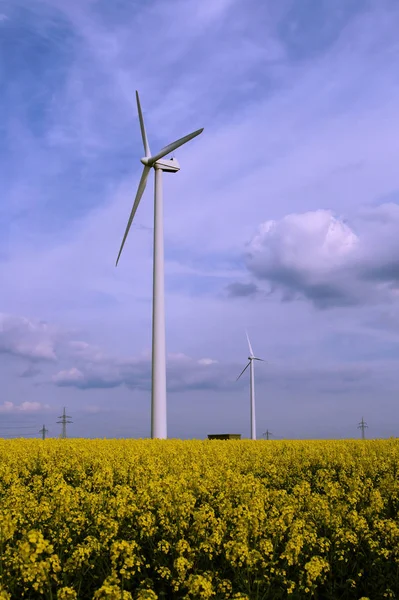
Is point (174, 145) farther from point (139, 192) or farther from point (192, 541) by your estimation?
point (192, 541)

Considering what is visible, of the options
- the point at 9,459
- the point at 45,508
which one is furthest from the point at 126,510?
the point at 9,459

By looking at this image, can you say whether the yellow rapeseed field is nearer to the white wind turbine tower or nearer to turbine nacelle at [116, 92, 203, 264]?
the white wind turbine tower

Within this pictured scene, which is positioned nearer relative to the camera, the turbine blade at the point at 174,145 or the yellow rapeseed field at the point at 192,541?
the yellow rapeseed field at the point at 192,541

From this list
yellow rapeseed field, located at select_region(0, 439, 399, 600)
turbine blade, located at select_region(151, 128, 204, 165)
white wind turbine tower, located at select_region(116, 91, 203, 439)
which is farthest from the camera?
turbine blade, located at select_region(151, 128, 204, 165)

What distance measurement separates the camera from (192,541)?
10.8 m

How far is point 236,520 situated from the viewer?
10297 millimetres

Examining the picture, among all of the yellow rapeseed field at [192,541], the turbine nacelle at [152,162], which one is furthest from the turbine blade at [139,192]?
the yellow rapeseed field at [192,541]

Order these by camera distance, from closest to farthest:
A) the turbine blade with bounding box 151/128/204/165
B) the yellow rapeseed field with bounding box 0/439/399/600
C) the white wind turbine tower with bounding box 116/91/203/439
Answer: the yellow rapeseed field with bounding box 0/439/399/600, the white wind turbine tower with bounding box 116/91/203/439, the turbine blade with bounding box 151/128/204/165

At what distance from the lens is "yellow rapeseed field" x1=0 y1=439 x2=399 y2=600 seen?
8578 millimetres

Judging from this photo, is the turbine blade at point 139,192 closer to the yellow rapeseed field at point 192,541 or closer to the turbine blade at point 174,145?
the turbine blade at point 174,145

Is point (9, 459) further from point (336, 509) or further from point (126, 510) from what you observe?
point (336, 509)

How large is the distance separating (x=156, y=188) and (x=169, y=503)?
2711 cm

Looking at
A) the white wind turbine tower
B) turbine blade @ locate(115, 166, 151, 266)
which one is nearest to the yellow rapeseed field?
the white wind turbine tower

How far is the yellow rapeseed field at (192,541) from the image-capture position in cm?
858
